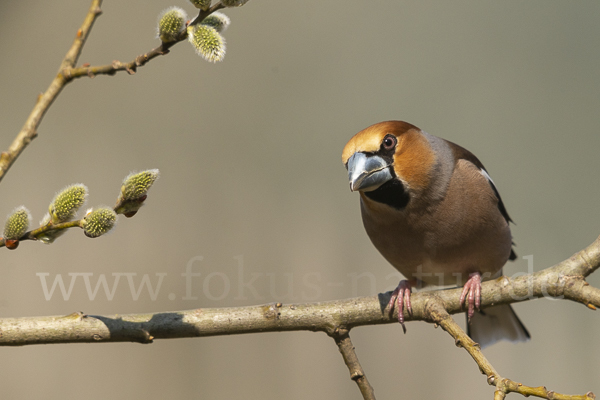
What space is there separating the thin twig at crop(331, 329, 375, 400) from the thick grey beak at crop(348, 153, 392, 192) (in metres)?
0.50

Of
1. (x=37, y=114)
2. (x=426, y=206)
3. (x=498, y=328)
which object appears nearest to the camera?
(x=37, y=114)

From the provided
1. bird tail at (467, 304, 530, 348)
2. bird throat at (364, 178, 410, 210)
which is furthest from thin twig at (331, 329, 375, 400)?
bird tail at (467, 304, 530, 348)

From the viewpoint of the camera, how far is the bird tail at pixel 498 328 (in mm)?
2889

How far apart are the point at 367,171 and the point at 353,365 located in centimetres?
70

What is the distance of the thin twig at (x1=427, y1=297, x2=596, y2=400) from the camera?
1.08 m

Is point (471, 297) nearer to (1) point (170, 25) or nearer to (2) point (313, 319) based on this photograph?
(2) point (313, 319)

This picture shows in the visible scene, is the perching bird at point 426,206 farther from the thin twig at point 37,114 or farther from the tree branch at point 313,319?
the thin twig at point 37,114

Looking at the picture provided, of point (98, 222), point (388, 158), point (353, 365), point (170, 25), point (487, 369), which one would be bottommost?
point (487, 369)

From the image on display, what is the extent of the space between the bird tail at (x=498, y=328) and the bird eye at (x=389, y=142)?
1.28 m

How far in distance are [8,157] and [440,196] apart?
1.69 m

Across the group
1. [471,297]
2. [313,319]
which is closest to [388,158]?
[471,297]

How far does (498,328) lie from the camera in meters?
2.92

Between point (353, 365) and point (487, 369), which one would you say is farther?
point (353, 365)

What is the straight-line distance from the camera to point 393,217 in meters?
2.22
